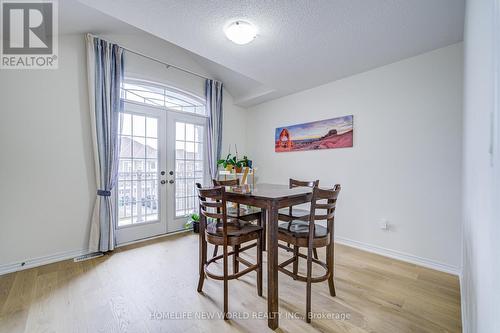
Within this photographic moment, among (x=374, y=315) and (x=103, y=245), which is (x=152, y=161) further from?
(x=374, y=315)

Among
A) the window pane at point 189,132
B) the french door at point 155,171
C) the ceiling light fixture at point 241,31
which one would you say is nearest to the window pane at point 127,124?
the french door at point 155,171

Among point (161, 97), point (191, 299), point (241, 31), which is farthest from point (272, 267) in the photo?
point (161, 97)

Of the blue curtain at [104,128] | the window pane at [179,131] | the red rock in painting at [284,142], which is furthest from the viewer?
the red rock in painting at [284,142]

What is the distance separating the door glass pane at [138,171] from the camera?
126 inches

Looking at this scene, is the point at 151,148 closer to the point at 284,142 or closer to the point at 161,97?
the point at 161,97

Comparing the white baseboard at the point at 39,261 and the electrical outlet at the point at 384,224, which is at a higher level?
the electrical outlet at the point at 384,224

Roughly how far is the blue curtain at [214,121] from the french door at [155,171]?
0.21 m

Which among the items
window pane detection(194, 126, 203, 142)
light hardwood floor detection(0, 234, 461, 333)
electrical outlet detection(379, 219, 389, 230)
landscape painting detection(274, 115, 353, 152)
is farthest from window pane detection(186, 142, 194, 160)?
electrical outlet detection(379, 219, 389, 230)

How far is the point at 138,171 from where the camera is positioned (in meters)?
3.34

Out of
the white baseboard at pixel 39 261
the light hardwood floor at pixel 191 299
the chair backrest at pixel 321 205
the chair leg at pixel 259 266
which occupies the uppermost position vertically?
the chair backrest at pixel 321 205

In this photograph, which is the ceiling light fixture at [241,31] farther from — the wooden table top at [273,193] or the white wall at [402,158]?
the white wall at [402,158]

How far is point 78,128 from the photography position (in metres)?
2.71

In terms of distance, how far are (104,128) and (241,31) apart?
2.17 metres

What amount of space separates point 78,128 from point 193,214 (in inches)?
84.0
